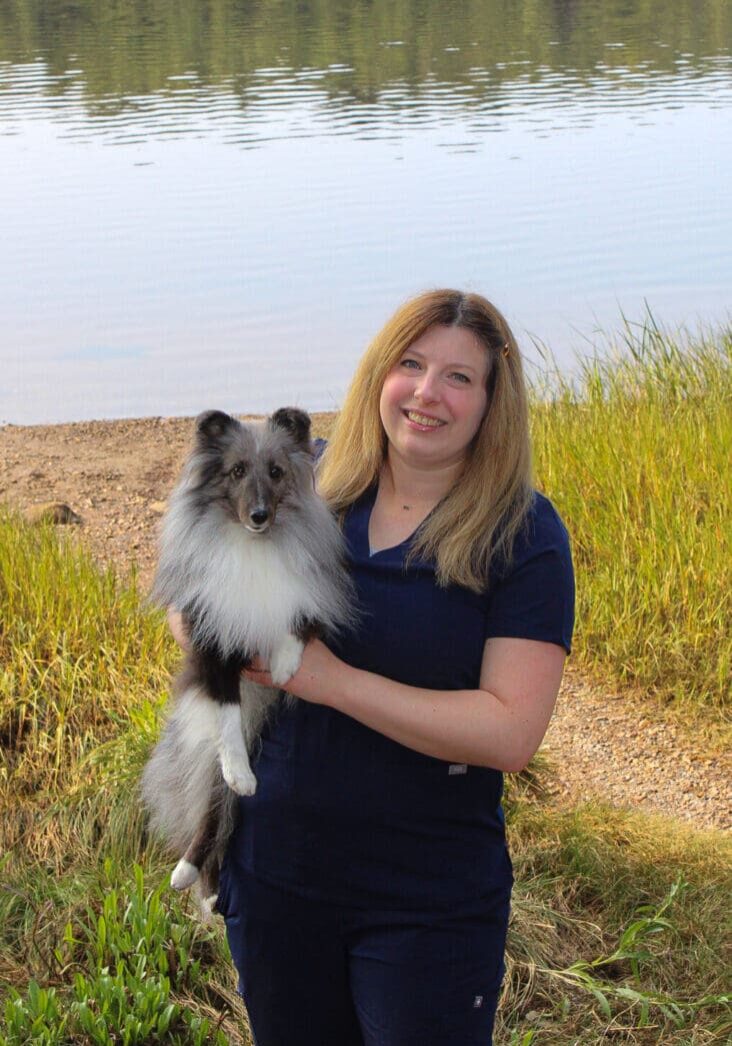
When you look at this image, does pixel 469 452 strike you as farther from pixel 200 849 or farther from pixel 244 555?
pixel 200 849

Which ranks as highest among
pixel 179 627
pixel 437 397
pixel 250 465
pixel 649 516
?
pixel 437 397

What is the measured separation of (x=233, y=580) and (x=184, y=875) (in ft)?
2.51

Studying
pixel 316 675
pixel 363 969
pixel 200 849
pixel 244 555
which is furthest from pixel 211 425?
pixel 363 969

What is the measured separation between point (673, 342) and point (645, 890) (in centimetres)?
517

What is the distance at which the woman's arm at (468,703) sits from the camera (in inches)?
109

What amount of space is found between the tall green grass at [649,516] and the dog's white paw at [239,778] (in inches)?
142

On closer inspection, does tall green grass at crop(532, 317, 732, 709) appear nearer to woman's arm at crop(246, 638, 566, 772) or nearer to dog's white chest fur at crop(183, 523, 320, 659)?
dog's white chest fur at crop(183, 523, 320, 659)

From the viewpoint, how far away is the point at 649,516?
276 inches

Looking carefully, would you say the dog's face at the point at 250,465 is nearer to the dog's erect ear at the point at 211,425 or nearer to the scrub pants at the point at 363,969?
the dog's erect ear at the point at 211,425

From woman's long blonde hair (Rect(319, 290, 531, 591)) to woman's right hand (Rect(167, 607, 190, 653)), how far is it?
0.50 metres

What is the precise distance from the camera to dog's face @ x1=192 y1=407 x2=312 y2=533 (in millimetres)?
3238

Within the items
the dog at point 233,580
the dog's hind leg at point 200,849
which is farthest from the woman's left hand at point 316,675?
the dog's hind leg at point 200,849

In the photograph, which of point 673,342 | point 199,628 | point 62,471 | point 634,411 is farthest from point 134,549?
point 199,628

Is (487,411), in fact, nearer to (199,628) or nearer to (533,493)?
(533,493)
